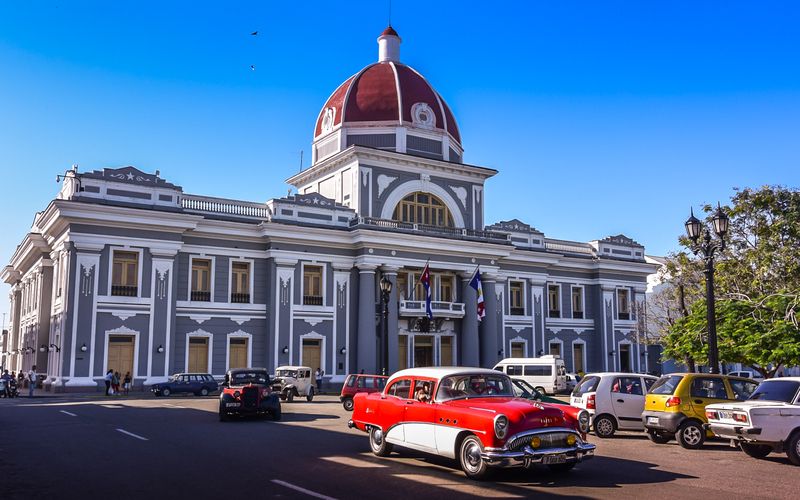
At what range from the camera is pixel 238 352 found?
40.3 m

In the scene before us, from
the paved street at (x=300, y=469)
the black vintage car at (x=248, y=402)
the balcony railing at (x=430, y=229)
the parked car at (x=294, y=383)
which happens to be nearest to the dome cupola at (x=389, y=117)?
the balcony railing at (x=430, y=229)

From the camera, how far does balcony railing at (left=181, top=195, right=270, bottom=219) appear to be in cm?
3984

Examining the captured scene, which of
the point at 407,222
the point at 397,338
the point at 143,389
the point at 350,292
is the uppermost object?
the point at 407,222

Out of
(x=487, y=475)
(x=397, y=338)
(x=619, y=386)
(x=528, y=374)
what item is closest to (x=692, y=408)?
(x=619, y=386)

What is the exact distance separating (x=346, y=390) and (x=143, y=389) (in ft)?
45.3

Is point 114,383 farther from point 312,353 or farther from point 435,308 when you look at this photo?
point 435,308

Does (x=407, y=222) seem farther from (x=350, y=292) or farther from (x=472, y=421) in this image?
(x=472, y=421)

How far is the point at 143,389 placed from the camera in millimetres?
36250

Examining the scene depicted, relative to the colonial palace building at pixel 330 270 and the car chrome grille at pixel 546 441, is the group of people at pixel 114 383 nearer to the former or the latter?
the colonial palace building at pixel 330 270

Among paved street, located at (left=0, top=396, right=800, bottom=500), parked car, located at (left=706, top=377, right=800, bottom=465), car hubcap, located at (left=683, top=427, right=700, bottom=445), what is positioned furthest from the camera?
car hubcap, located at (left=683, top=427, right=700, bottom=445)

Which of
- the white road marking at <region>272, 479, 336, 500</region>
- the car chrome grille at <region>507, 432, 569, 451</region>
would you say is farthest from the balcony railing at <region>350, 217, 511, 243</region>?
the white road marking at <region>272, 479, 336, 500</region>

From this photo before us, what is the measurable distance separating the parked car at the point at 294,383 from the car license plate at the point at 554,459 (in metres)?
22.9

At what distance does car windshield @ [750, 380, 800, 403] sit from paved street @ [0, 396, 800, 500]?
1200 mm

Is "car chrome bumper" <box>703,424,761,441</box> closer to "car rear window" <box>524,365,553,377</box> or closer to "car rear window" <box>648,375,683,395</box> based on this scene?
"car rear window" <box>648,375,683,395</box>
